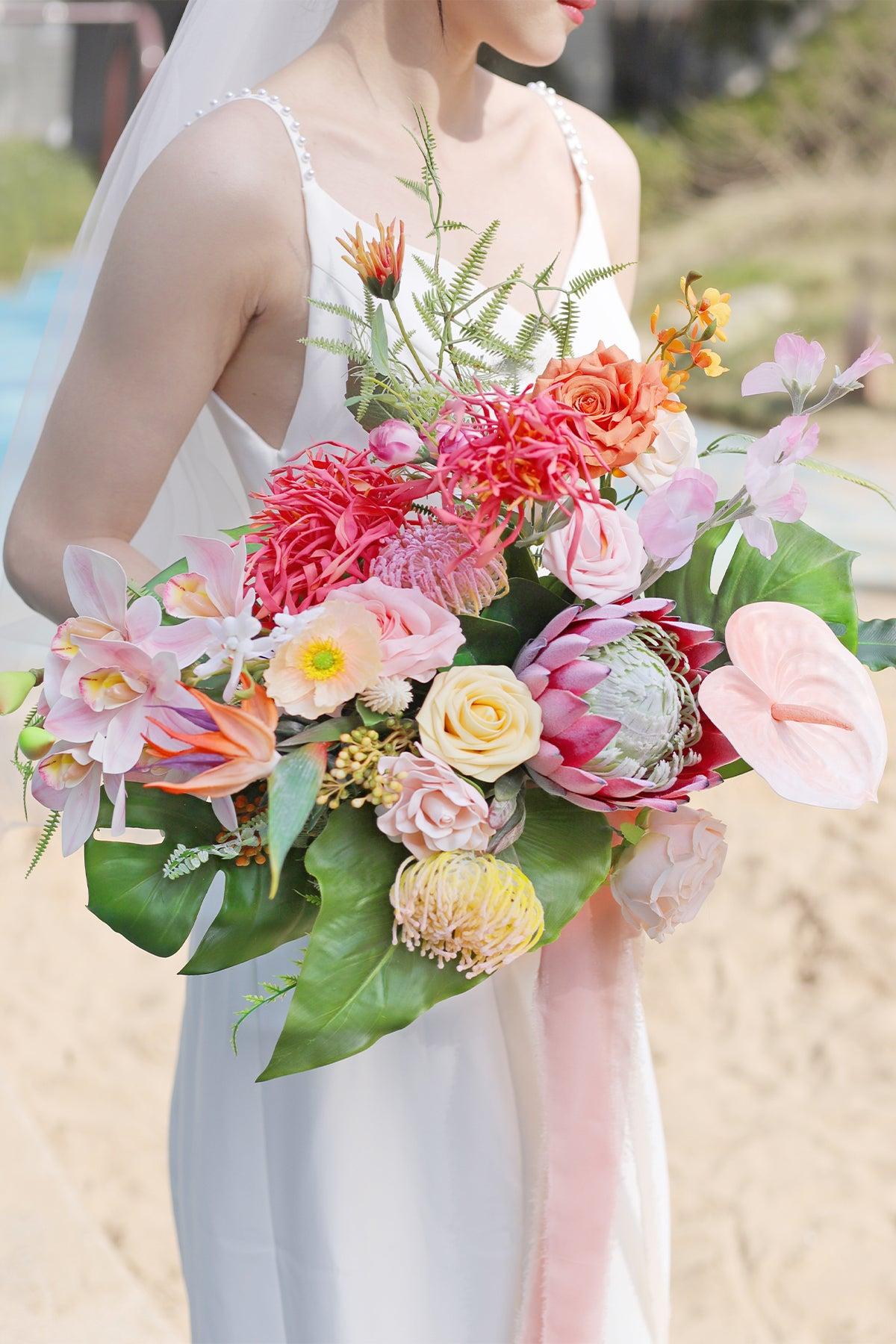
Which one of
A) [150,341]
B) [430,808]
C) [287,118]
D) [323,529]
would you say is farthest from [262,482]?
[430,808]

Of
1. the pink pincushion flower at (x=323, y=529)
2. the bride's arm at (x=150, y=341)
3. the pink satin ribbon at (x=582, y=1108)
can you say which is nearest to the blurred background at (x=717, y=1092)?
the bride's arm at (x=150, y=341)

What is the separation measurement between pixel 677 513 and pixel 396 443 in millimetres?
164

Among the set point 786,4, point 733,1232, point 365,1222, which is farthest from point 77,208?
point 365,1222

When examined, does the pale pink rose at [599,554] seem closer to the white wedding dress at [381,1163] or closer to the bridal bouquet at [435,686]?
the bridal bouquet at [435,686]

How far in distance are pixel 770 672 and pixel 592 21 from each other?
12048 millimetres

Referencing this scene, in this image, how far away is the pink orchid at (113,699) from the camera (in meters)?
0.68

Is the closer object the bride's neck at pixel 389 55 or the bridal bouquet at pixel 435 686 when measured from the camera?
the bridal bouquet at pixel 435 686

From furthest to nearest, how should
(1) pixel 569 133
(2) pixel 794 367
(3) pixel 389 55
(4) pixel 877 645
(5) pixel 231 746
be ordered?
1. (1) pixel 569 133
2. (3) pixel 389 55
3. (4) pixel 877 645
4. (2) pixel 794 367
5. (5) pixel 231 746

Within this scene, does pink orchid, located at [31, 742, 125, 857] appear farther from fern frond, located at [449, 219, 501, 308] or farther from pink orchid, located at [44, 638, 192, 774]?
fern frond, located at [449, 219, 501, 308]

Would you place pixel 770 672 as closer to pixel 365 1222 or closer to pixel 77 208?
pixel 365 1222

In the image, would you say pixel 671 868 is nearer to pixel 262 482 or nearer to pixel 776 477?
pixel 776 477

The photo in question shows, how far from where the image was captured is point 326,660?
2.24 feet

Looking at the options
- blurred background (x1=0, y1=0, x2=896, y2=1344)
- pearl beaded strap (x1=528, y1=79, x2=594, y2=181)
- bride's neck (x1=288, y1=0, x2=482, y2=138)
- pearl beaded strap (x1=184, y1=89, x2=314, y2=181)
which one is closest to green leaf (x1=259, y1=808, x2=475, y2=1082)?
pearl beaded strap (x1=184, y1=89, x2=314, y2=181)

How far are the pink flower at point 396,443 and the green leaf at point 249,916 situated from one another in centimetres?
24
